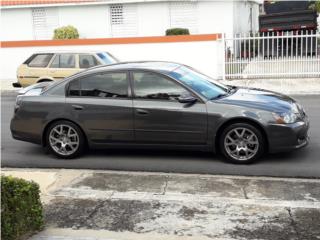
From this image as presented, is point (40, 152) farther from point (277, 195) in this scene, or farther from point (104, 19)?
point (104, 19)

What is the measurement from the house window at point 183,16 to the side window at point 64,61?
451 inches

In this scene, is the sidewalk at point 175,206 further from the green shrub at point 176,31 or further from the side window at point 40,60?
the green shrub at point 176,31

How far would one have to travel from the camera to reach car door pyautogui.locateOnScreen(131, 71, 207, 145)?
7609mm

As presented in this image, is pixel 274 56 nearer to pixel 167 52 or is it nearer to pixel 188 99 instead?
pixel 167 52

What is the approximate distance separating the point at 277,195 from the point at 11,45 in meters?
17.0

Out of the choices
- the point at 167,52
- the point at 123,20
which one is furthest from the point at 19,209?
the point at 123,20

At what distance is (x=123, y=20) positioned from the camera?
26.8m

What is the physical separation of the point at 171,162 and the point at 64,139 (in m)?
1.66

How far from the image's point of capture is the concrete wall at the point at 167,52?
19.1 metres

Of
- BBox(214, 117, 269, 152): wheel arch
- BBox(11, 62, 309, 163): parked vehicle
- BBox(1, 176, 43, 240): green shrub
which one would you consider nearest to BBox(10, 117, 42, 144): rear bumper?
BBox(11, 62, 309, 163): parked vehicle

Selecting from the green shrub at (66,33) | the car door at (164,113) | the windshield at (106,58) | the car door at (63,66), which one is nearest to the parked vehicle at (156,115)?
the car door at (164,113)

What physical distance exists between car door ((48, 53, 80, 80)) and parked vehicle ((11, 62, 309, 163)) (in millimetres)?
6728

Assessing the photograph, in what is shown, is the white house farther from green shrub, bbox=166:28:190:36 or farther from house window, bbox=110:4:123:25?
green shrub, bbox=166:28:190:36

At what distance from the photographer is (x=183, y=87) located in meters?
7.73
